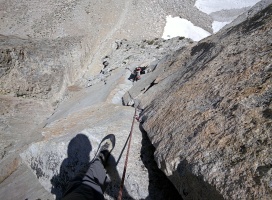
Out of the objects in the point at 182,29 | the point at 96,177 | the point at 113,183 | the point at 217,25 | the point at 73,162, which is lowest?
the point at 73,162

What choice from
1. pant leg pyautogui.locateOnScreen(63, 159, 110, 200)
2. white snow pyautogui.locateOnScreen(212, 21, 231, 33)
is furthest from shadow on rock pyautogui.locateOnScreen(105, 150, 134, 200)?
white snow pyautogui.locateOnScreen(212, 21, 231, 33)

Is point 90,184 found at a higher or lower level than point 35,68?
higher

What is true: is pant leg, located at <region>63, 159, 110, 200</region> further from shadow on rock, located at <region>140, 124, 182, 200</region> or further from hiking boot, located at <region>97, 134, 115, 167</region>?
shadow on rock, located at <region>140, 124, 182, 200</region>

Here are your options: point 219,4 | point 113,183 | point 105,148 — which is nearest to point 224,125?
point 113,183

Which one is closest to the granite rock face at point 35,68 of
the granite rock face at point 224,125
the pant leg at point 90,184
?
the granite rock face at point 224,125

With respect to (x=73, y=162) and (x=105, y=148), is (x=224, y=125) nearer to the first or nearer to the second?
(x=105, y=148)

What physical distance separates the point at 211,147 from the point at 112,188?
322 cm

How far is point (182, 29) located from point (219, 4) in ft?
35.9

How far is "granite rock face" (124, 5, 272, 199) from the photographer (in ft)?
11.1

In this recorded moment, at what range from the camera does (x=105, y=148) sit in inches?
261

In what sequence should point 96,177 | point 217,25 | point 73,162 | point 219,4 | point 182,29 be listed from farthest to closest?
point 219,4
point 217,25
point 182,29
point 73,162
point 96,177

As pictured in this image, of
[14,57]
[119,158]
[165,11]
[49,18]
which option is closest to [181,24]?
[165,11]

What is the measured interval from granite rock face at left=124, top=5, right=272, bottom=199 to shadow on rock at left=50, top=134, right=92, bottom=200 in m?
2.06

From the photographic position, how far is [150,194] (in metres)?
5.68
